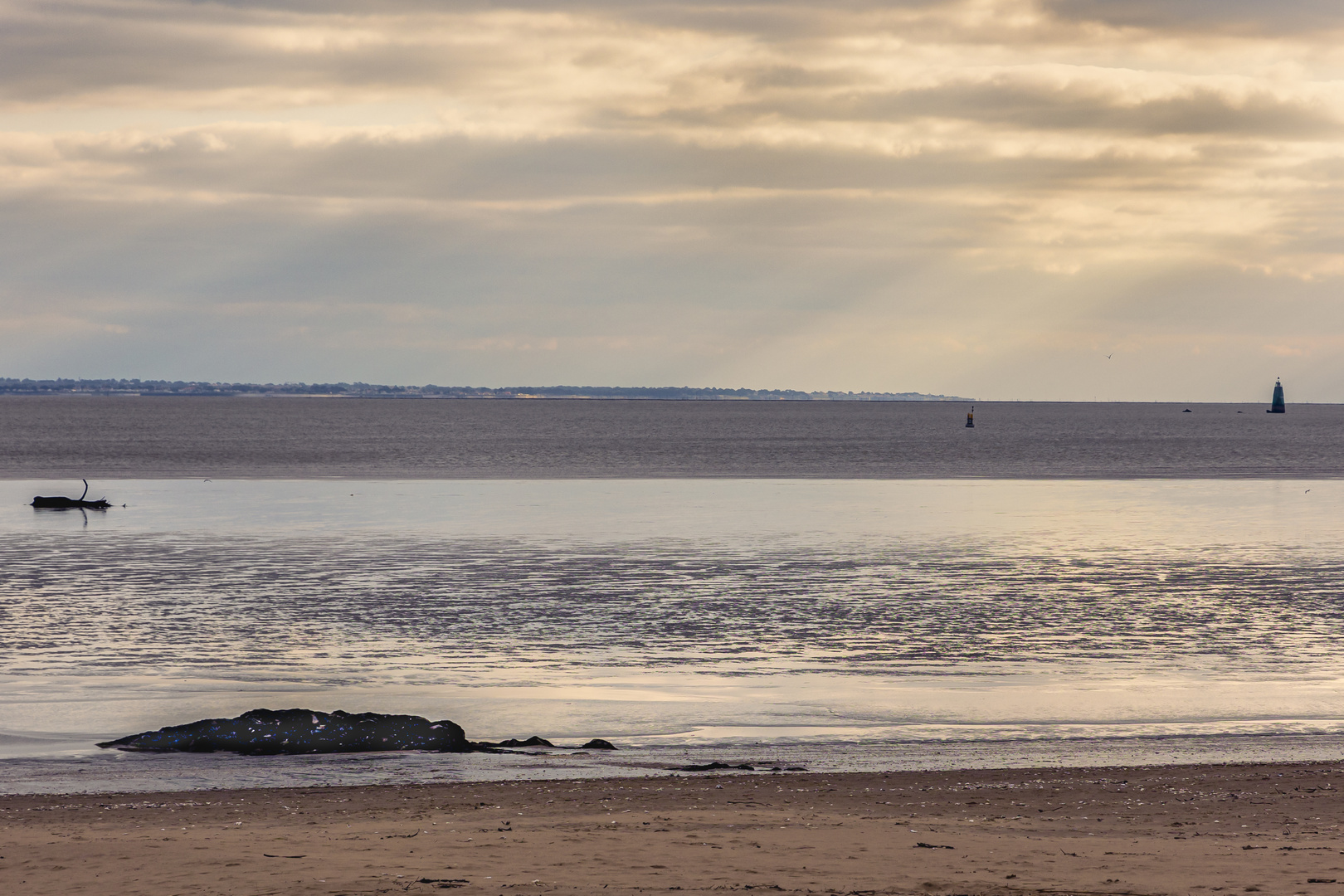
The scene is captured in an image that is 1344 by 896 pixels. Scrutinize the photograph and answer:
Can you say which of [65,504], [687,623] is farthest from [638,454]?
[687,623]

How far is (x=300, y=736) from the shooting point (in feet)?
51.3

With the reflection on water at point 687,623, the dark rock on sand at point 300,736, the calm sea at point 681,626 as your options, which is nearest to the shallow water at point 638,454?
the calm sea at point 681,626

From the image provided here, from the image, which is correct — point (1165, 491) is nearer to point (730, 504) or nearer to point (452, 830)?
point (730, 504)

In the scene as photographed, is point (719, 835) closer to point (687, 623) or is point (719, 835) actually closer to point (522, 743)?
point (522, 743)

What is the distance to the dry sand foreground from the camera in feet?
33.6

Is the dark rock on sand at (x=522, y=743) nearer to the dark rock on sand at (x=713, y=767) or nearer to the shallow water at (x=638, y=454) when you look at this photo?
the dark rock on sand at (x=713, y=767)

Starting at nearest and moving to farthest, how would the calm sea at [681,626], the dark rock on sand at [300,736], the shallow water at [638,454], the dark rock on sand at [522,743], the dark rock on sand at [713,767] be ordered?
1. the dark rock on sand at [713,767]
2. the dark rock on sand at [300,736]
3. the dark rock on sand at [522,743]
4. the calm sea at [681,626]
5. the shallow water at [638,454]

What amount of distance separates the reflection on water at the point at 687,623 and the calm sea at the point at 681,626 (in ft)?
0.33

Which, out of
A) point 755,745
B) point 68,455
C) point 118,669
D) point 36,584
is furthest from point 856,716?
point 68,455

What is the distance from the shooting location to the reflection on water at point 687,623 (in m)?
17.9

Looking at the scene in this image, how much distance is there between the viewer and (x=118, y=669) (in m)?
20.4

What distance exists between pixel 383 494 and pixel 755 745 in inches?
1836

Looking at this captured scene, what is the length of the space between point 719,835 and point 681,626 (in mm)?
13221

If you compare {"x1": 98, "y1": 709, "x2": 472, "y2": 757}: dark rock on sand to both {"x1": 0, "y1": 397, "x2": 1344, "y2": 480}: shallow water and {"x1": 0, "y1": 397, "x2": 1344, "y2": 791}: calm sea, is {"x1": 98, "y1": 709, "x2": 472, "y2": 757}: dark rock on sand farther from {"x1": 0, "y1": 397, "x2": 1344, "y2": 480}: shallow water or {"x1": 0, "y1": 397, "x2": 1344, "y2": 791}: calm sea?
{"x1": 0, "y1": 397, "x2": 1344, "y2": 480}: shallow water
